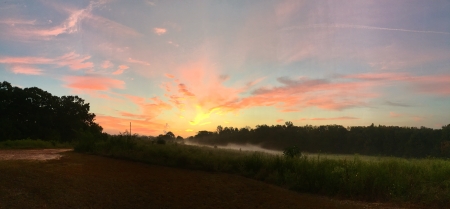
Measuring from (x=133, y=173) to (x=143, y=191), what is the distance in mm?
3414

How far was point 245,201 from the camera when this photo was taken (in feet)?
35.0

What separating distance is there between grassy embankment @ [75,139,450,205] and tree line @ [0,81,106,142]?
3031cm

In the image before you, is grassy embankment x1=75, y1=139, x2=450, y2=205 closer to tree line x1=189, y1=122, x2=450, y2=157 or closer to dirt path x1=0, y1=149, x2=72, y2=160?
dirt path x1=0, y1=149, x2=72, y2=160

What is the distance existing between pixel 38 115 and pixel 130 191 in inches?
1713

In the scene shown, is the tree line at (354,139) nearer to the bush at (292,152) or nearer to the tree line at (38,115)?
the bush at (292,152)

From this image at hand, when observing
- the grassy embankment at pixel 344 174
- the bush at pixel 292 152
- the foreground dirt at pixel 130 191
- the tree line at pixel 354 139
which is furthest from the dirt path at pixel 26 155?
the tree line at pixel 354 139

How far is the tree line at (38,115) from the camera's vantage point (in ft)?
142

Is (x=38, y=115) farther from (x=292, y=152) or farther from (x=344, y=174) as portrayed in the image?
(x=344, y=174)

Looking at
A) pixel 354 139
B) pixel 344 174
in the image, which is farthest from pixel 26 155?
pixel 354 139

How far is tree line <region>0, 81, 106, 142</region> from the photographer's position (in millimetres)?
43219

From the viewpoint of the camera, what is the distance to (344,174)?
13344 mm

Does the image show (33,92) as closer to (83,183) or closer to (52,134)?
(52,134)

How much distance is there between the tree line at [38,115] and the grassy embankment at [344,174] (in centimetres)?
3031

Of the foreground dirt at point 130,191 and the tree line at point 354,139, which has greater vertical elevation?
the tree line at point 354,139
